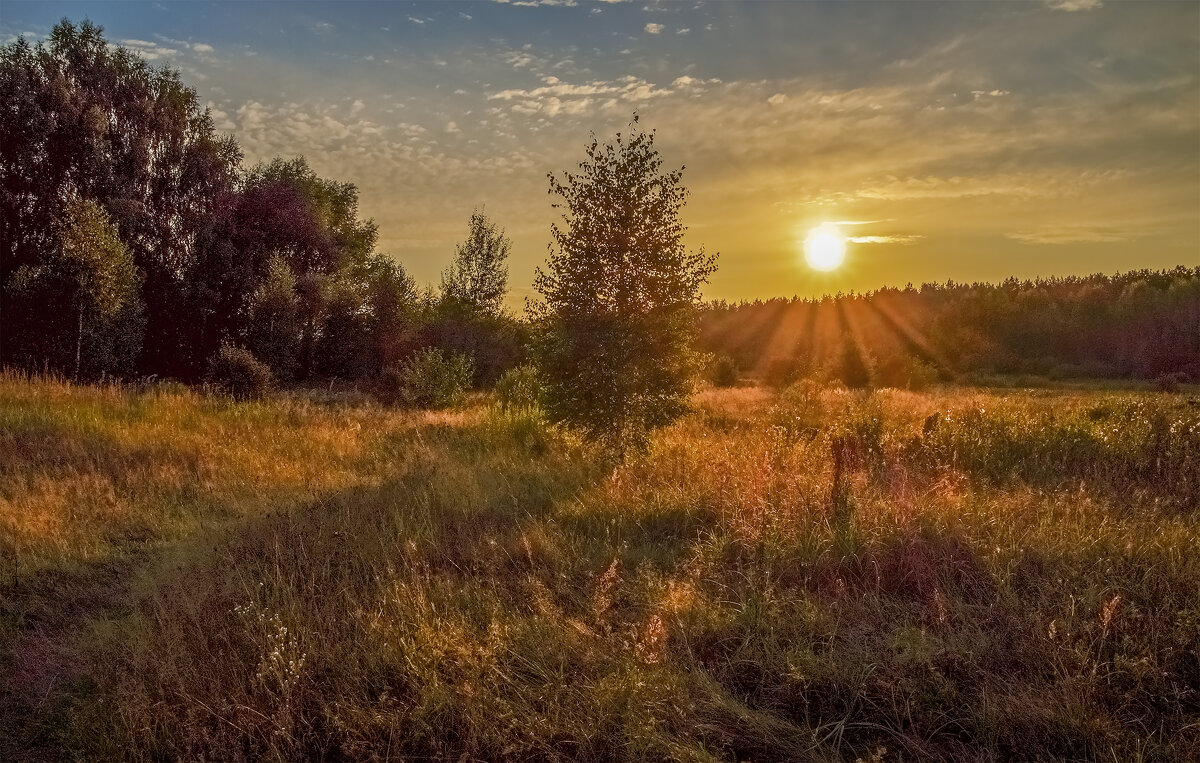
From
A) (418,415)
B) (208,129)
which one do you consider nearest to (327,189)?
(208,129)

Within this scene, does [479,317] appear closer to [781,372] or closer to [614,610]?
[781,372]

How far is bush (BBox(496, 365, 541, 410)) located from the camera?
14.7m

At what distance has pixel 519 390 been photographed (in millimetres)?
15641

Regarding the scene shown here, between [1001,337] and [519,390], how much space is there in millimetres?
48957

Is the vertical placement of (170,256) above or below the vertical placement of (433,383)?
above

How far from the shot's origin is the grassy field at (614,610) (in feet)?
12.2

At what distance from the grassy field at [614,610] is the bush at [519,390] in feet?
17.4

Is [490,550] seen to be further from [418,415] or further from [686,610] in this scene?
[418,415]

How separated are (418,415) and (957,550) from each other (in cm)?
1309

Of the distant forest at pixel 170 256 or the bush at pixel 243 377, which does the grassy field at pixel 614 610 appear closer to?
the distant forest at pixel 170 256

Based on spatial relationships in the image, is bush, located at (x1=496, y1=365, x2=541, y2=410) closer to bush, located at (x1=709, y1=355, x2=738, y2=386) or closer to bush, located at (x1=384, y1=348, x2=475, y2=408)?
bush, located at (x1=384, y1=348, x2=475, y2=408)

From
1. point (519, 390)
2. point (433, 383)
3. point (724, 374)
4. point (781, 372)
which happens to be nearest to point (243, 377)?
point (433, 383)

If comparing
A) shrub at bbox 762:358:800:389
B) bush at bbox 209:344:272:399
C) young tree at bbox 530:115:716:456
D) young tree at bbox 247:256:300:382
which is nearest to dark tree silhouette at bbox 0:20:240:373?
young tree at bbox 247:256:300:382

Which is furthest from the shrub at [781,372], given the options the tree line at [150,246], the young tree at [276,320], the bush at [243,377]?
the bush at [243,377]
